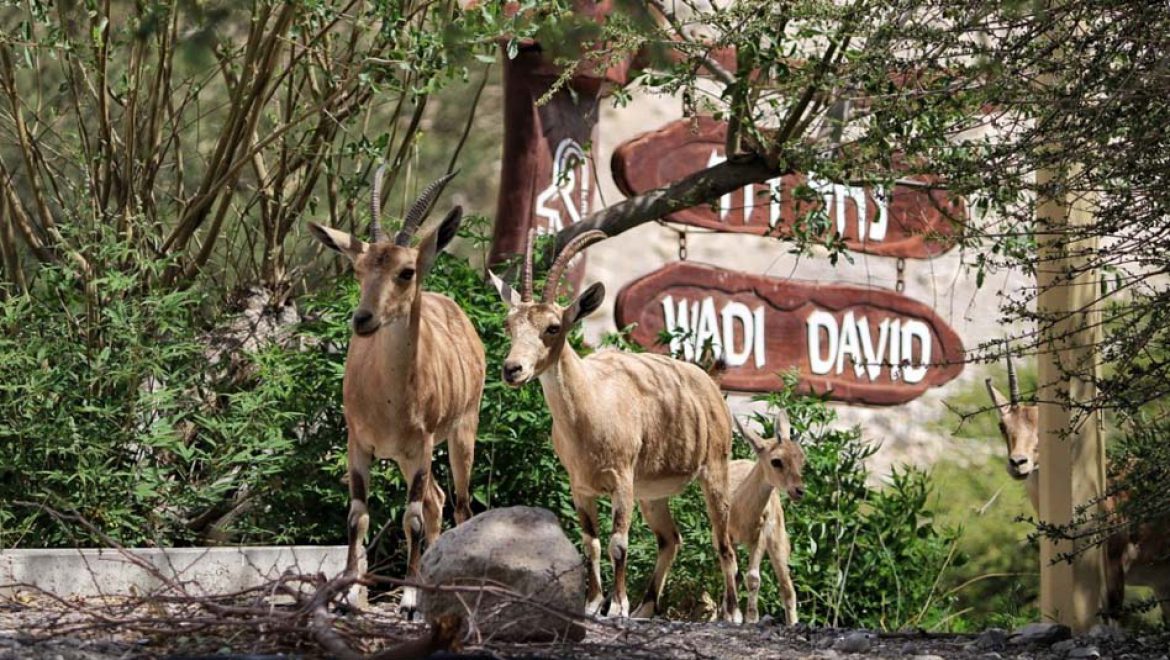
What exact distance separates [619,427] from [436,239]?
4.26 ft

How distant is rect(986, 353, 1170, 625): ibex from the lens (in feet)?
24.3

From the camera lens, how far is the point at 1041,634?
6.75 metres

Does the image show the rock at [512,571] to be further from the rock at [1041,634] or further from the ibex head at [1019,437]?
the ibex head at [1019,437]

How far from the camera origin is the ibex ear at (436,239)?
6.84 meters

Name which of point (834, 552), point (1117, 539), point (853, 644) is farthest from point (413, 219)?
point (834, 552)

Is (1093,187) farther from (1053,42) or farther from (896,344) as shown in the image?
(896,344)

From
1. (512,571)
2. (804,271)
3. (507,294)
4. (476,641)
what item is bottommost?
(476,641)

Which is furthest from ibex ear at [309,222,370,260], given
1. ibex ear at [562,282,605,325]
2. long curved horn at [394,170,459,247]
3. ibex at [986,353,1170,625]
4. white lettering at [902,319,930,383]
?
white lettering at [902,319,930,383]

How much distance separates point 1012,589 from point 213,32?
31.9ft

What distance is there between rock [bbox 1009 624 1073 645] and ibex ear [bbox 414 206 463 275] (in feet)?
9.61

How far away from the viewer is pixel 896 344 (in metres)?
12.4

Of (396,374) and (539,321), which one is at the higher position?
(539,321)

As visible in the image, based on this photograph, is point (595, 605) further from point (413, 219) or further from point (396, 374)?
point (413, 219)

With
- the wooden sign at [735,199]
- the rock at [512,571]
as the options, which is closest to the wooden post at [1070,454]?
the rock at [512,571]
